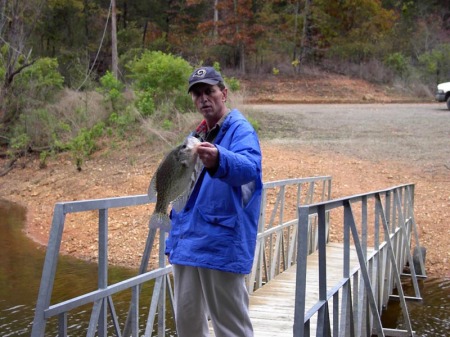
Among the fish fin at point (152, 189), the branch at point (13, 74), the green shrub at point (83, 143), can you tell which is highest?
the fish fin at point (152, 189)

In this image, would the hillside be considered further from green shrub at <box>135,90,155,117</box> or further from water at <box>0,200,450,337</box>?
green shrub at <box>135,90,155,117</box>

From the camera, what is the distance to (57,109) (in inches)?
858

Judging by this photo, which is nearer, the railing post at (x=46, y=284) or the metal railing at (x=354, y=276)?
the railing post at (x=46, y=284)

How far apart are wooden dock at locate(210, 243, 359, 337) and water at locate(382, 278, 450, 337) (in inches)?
36.2

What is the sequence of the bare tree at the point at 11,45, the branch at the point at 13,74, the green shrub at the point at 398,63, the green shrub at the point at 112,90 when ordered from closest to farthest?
1. the branch at the point at 13,74
2. the green shrub at the point at 112,90
3. the bare tree at the point at 11,45
4. the green shrub at the point at 398,63

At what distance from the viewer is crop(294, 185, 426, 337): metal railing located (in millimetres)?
4082

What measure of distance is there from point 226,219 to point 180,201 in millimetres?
266

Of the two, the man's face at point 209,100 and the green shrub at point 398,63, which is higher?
the man's face at point 209,100

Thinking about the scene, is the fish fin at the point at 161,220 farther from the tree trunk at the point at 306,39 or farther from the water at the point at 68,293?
the tree trunk at the point at 306,39

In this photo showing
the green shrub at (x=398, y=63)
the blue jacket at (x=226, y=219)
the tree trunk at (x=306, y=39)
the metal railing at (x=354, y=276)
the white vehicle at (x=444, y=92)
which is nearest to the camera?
the blue jacket at (x=226, y=219)

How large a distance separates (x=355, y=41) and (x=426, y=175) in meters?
23.3

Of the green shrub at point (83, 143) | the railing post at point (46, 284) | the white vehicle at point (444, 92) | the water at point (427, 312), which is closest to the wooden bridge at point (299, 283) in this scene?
the railing post at point (46, 284)

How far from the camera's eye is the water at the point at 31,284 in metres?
8.62

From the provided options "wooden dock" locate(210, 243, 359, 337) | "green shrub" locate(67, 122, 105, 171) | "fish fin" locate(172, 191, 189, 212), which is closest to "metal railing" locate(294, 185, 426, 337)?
"wooden dock" locate(210, 243, 359, 337)
